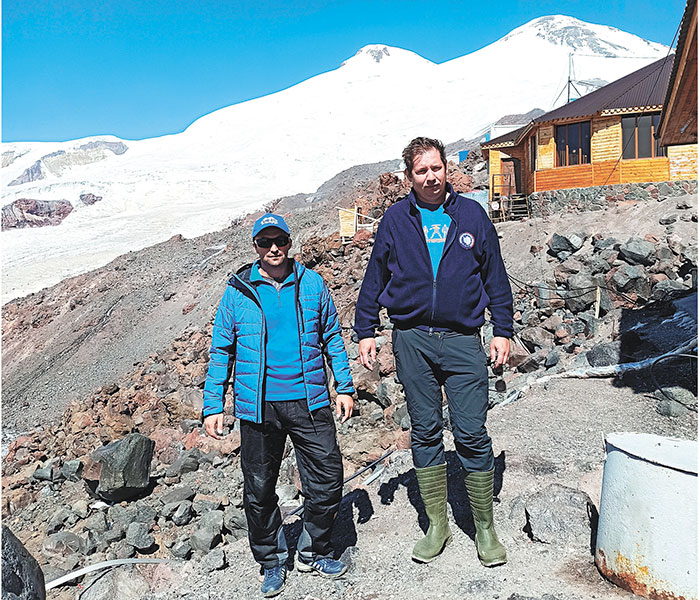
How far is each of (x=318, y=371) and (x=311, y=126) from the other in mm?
70129

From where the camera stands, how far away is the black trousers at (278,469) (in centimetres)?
308

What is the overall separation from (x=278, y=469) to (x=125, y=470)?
15.7 ft

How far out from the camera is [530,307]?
11.0 m

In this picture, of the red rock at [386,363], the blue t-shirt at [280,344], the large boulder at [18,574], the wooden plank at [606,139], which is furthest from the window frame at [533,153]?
the large boulder at [18,574]

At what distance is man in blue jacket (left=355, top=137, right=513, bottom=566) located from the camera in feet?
9.73

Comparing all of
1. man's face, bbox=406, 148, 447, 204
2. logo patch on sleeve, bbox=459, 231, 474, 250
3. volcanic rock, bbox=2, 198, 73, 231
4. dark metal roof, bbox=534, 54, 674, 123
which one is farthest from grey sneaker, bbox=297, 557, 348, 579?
volcanic rock, bbox=2, 198, 73, 231

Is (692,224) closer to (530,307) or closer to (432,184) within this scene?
(530,307)

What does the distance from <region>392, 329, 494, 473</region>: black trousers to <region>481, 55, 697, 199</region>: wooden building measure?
1555cm

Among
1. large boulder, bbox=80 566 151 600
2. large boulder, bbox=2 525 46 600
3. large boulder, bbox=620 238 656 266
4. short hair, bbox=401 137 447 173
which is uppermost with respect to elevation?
short hair, bbox=401 137 447 173

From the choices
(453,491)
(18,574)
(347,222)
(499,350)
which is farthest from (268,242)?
(347,222)

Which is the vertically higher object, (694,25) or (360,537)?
(694,25)

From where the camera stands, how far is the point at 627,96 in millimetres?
16953

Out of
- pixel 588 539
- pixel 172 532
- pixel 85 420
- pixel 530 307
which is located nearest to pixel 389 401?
pixel 172 532

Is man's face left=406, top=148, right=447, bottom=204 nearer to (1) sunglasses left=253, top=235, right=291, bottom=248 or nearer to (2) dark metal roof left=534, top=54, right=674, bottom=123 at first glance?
(1) sunglasses left=253, top=235, right=291, bottom=248
